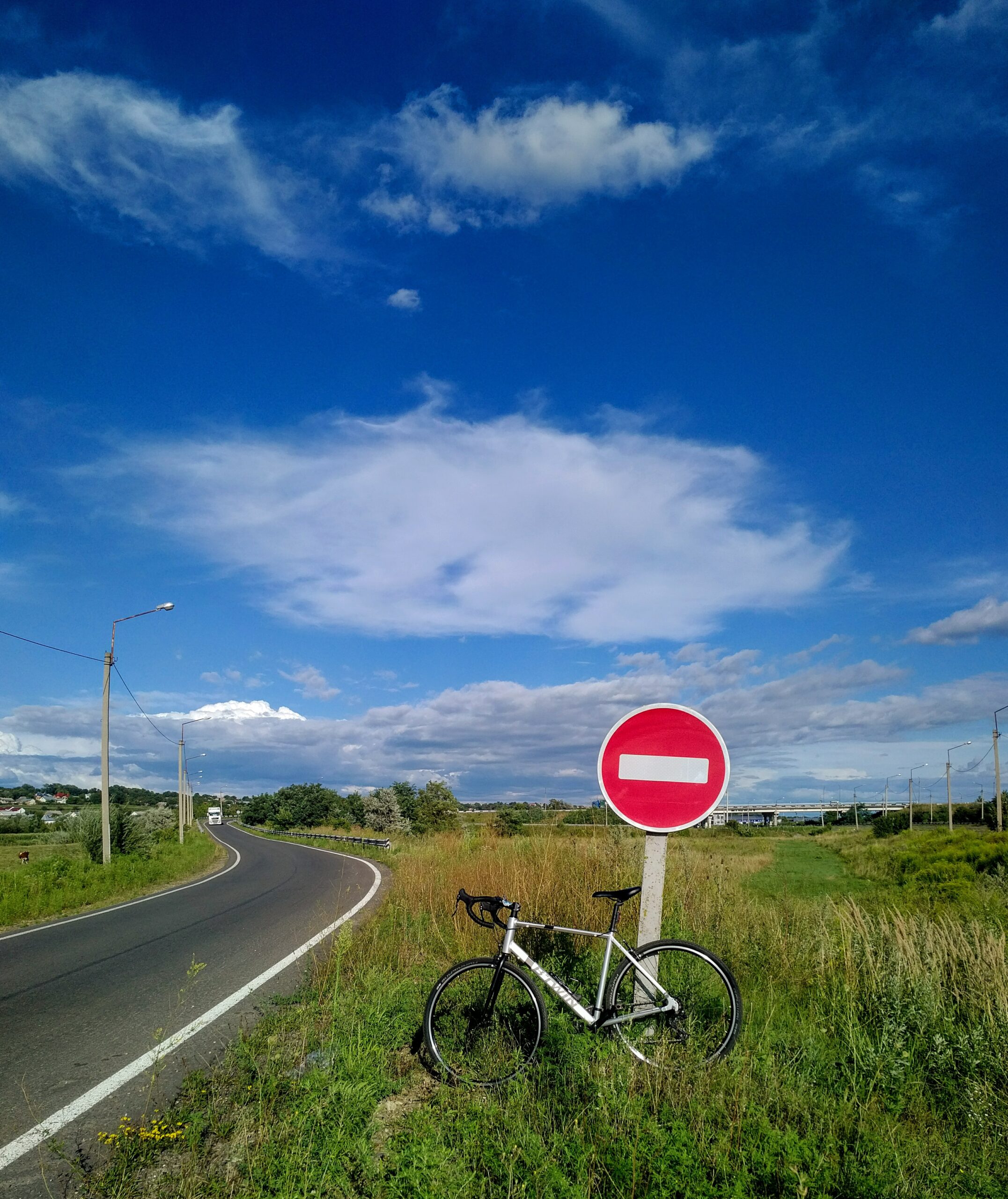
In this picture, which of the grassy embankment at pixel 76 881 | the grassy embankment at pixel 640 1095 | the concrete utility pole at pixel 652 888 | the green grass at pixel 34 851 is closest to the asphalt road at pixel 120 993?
the grassy embankment at pixel 640 1095

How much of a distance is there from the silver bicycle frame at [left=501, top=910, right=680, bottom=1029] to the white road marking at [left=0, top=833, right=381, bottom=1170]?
1.93m

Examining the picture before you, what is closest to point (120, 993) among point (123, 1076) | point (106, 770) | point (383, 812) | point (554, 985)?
point (123, 1076)

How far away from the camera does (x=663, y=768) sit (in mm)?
5137

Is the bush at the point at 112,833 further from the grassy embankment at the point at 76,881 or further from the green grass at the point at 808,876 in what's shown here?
the green grass at the point at 808,876

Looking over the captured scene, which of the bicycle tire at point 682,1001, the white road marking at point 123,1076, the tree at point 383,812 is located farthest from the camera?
the tree at point 383,812

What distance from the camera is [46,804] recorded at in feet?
462

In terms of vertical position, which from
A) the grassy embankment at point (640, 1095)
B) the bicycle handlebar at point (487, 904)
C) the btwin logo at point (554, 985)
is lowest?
the grassy embankment at point (640, 1095)

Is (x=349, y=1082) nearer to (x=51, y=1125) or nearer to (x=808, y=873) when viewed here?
(x=51, y=1125)

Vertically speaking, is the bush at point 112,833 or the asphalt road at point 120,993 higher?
the asphalt road at point 120,993

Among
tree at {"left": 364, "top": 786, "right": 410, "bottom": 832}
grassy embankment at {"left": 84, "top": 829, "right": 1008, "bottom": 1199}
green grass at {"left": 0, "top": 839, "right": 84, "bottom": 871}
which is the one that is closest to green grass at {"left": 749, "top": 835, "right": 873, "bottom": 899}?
grassy embankment at {"left": 84, "top": 829, "right": 1008, "bottom": 1199}

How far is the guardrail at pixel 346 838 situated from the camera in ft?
134

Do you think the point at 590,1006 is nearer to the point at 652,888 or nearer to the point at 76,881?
the point at 652,888

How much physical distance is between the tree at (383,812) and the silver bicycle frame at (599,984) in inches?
2509

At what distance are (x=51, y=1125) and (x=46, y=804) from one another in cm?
16042
